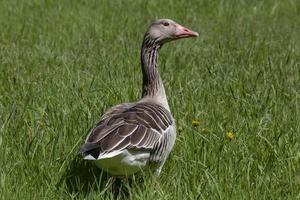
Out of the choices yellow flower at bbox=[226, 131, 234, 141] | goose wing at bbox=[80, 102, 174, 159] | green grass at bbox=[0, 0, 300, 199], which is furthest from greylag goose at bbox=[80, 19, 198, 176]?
yellow flower at bbox=[226, 131, 234, 141]

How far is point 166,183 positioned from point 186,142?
622mm

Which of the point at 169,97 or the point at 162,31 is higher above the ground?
the point at 162,31

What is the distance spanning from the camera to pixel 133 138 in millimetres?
5203

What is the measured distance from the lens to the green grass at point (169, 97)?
548 centimetres

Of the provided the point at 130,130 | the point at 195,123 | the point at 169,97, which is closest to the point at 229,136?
the point at 195,123

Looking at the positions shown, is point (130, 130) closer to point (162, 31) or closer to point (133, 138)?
point (133, 138)

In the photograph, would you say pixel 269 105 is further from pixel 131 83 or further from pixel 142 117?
pixel 142 117

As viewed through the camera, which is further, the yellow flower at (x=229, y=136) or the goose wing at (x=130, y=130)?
the yellow flower at (x=229, y=136)

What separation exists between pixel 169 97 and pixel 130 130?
198cm

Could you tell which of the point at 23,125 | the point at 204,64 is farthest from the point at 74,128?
the point at 204,64

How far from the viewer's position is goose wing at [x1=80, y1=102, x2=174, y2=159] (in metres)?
5.06

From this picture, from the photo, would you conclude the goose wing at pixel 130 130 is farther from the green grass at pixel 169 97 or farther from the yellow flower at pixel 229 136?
the yellow flower at pixel 229 136

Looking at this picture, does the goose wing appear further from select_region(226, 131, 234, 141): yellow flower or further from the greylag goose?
select_region(226, 131, 234, 141): yellow flower

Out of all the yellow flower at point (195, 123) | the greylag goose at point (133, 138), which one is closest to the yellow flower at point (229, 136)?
the yellow flower at point (195, 123)
